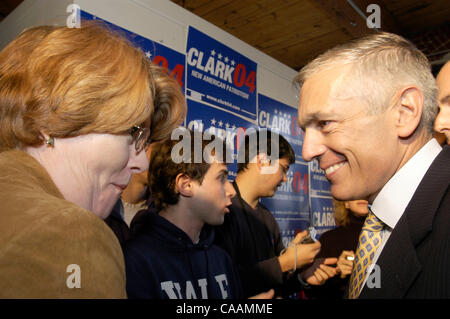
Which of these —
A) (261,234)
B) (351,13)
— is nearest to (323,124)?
(261,234)

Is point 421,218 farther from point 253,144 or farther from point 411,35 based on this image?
point 411,35

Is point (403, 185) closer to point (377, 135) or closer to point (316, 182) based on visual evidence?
point (377, 135)

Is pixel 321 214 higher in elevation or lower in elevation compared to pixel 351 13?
lower

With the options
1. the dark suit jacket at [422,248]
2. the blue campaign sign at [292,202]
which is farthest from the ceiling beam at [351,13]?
the dark suit jacket at [422,248]

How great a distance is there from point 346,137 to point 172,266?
3.10 feet

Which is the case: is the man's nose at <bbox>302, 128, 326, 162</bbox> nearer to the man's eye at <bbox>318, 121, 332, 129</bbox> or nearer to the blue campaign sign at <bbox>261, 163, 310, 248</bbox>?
the man's eye at <bbox>318, 121, 332, 129</bbox>

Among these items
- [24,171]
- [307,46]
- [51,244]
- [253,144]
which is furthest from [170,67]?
[307,46]

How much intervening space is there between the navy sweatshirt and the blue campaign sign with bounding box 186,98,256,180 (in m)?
1.03

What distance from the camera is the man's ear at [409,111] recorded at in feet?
3.71

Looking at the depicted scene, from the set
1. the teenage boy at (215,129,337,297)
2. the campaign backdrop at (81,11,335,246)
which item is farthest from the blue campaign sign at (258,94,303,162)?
the teenage boy at (215,129,337,297)

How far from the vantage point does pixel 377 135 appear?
1.16 m

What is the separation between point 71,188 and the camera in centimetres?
83

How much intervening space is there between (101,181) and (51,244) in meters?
0.44

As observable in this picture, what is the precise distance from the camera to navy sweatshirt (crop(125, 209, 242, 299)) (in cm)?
147
